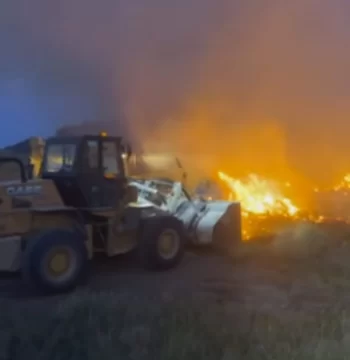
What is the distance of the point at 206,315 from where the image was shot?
7457 millimetres

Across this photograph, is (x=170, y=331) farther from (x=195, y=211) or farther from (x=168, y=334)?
(x=195, y=211)

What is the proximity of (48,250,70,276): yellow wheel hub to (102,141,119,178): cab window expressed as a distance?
1.63 metres

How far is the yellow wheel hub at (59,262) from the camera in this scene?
10383 mm

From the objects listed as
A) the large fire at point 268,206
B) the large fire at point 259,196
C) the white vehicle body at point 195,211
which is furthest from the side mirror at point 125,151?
the large fire at point 259,196

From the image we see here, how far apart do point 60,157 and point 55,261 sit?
1912 millimetres

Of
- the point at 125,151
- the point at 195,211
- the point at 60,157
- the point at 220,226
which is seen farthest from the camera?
the point at 195,211

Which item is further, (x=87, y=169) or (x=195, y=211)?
(x=195, y=211)

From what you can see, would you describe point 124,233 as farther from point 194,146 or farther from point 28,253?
point 194,146

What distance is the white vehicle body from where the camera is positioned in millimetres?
13664

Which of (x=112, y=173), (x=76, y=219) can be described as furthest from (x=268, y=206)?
(x=76, y=219)

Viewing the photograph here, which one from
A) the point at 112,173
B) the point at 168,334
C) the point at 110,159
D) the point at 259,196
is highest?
the point at 110,159

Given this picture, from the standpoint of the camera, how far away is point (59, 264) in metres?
10.5

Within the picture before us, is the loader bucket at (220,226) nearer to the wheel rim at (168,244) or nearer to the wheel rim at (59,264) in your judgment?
the wheel rim at (168,244)

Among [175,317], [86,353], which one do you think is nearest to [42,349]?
[86,353]
